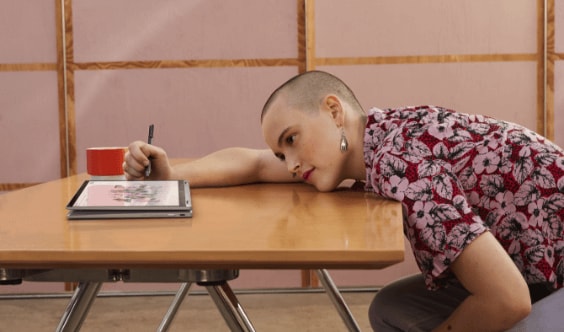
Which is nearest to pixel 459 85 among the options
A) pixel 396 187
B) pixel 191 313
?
pixel 191 313

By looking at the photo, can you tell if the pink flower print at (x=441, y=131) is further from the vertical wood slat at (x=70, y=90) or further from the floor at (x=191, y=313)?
the vertical wood slat at (x=70, y=90)

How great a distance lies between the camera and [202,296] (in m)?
3.04

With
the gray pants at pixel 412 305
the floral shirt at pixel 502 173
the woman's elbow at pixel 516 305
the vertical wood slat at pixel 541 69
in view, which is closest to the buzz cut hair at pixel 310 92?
the floral shirt at pixel 502 173

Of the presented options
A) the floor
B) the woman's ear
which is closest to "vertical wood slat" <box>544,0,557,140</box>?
the floor

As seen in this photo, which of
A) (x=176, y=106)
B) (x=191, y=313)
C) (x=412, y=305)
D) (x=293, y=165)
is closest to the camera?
(x=293, y=165)

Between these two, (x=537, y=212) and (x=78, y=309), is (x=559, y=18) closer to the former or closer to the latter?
(x=537, y=212)

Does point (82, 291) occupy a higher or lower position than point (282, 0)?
lower

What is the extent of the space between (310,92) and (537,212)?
0.43 metres

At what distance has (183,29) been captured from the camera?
9.96ft

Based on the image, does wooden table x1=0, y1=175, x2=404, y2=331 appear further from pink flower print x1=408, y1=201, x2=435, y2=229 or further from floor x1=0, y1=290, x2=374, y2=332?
floor x1=0, y1=290, x2=374, y2=332

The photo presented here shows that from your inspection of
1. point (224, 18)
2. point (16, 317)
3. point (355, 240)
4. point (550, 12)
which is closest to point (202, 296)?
point (16, 317)

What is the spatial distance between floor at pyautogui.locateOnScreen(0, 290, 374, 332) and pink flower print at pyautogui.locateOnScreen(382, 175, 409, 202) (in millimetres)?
1603

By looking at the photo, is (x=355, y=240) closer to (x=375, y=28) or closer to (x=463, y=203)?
(x=463, y=203)

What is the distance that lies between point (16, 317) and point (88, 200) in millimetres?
1951
